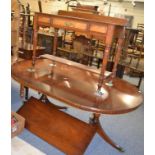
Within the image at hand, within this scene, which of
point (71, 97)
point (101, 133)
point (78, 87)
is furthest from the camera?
point (101, 133)

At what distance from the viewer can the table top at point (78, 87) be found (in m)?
1.39

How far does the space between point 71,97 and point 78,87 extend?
7.8 inches

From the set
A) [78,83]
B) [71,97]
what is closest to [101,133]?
[78,83]

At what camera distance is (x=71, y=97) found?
1.44 metres

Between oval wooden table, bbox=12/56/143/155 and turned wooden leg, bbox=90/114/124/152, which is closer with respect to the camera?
oval wooden table, bbox=12/56/143/155

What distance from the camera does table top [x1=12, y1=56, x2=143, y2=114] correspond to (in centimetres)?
139

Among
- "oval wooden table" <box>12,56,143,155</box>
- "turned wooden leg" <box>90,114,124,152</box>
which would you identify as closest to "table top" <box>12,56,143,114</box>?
"oval wooden table" <box>12,56,143,155</box>

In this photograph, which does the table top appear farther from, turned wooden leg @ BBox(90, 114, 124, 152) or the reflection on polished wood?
turned wooden leg @ BBox(90, 114, 124, 152)

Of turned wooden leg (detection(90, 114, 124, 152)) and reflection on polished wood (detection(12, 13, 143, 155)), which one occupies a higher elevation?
reflection on polished wood (detection(12, 13, 143, 155))

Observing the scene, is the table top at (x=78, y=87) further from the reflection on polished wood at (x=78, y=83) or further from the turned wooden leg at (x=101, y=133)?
the turned wooden leg at (x=101, y=133)

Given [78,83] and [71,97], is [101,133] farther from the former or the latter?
[71,97]

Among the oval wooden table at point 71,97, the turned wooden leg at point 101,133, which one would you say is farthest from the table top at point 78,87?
the turned wooden leg at point 101,133

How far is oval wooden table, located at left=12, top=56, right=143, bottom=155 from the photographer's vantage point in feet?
4.67
